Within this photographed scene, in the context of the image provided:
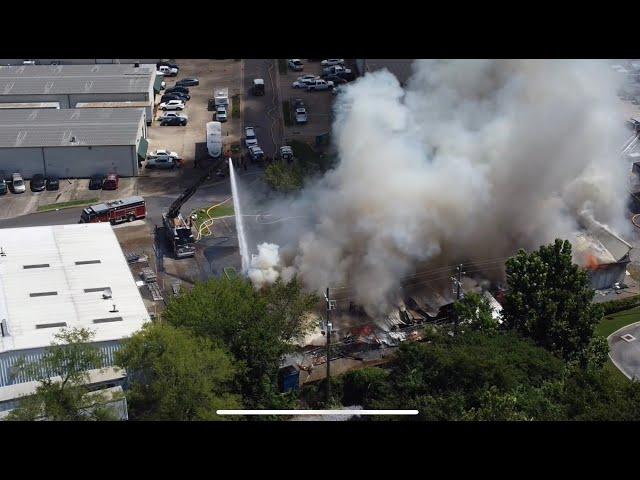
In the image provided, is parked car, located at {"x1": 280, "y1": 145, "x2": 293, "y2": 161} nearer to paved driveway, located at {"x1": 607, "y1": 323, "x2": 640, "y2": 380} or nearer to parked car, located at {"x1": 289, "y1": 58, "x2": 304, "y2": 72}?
parked car, located at {"x1": 289, "y1": 58, "x2": 304, "y2": 72}

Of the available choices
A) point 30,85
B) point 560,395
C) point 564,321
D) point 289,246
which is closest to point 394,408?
point 560,395

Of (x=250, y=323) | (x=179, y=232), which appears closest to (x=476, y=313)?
(x=250, y=323)

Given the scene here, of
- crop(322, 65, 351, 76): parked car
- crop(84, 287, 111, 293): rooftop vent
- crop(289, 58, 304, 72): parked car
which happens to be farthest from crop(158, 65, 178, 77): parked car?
crop(84, 287, 111, 293): rooftop vent

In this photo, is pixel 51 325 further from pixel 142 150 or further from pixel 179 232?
pixel 142 150

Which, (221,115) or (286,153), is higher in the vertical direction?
(286,153)

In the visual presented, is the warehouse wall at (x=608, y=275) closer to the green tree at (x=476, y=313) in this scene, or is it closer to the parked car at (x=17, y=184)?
the green tree at (x=476, y=313)

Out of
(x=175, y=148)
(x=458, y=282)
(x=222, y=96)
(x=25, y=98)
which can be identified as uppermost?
(x=458, y=282)
